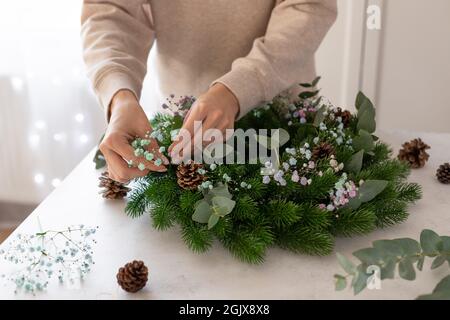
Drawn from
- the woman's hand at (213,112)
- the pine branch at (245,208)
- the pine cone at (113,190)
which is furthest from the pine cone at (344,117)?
the pine cone at (113,190)

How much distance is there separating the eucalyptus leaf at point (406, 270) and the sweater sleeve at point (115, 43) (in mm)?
550

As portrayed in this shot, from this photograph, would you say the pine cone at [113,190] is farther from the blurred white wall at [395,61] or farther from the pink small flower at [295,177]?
the blurred white wall at [395,61]

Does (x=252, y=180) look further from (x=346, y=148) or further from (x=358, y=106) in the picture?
(x=358, y=106)

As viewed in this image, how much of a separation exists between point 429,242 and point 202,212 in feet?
1.00

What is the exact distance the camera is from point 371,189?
0.82 m

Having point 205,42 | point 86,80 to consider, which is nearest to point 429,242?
point 205,42

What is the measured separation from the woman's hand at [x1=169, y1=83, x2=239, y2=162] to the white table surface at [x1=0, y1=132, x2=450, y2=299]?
0.47ft

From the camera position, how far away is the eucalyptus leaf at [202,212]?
79cm

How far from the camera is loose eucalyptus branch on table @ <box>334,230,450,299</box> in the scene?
0.65 m

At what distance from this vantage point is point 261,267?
77 cm

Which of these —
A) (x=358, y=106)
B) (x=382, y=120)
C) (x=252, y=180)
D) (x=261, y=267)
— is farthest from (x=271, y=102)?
(x=382, y=120)

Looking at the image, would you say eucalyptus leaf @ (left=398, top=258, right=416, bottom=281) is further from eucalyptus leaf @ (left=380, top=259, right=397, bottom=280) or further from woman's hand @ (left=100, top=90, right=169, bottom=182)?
woman's hand @ (left=100, top=90, right=169, bottom=182)

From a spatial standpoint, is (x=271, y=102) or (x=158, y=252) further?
(x=271, y=102)
